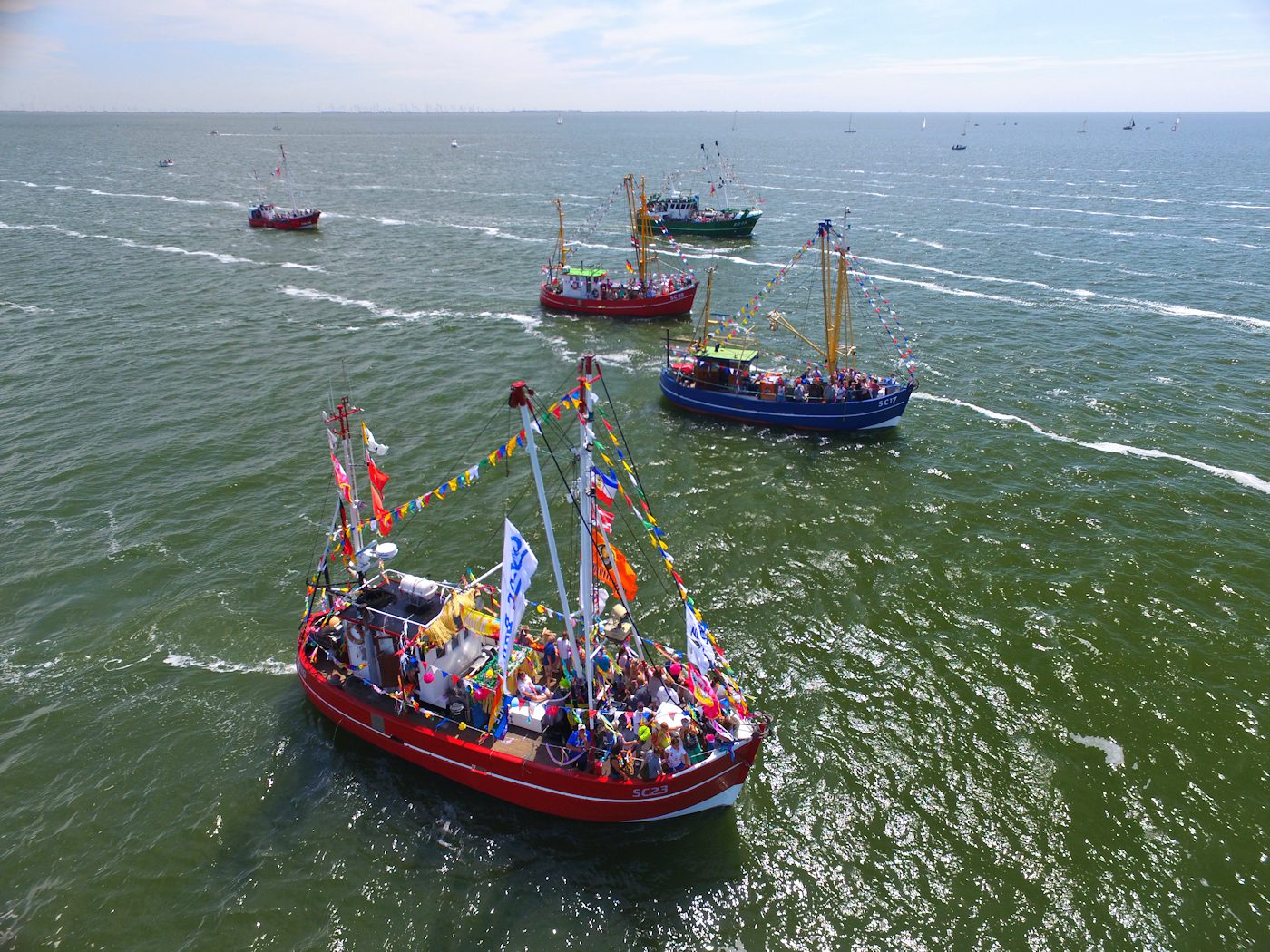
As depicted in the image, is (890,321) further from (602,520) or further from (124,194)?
(124,194)

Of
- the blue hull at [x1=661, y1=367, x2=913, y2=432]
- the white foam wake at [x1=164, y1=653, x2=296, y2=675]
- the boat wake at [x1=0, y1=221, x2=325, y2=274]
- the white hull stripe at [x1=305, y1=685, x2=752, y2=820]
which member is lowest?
the white foam wake at [x1=164, y1=653, x2=296, y2=675]

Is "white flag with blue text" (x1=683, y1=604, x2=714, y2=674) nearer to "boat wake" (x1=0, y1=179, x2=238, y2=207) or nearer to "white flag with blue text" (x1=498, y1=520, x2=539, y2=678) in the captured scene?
"white flag with blue text" (x1=498, y1=520, x2=539, y2=678)

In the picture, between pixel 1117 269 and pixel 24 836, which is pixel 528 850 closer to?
pixel 24 836

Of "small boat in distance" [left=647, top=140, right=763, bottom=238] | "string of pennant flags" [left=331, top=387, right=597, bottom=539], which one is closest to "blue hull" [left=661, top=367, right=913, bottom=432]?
"string of pennant flags" [left=331, top=387, right=597, bottom=539]

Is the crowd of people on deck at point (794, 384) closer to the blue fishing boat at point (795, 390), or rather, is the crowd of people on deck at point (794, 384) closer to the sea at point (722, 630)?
the blue fishing boat at point (795, 390)

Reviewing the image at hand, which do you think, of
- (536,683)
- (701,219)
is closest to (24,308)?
(536,683)

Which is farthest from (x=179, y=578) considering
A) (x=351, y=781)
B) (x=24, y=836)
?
(x=351, y=781)
